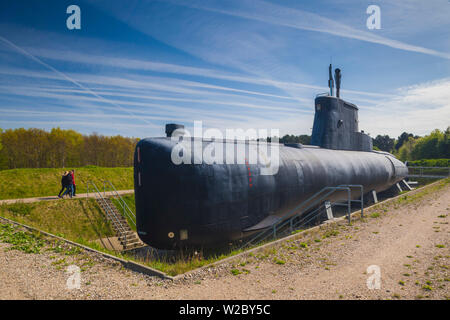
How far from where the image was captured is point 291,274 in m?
7.18

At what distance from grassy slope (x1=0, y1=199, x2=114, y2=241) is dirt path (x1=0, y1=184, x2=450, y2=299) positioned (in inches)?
226

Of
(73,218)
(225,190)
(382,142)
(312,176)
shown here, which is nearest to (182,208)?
(225,190)

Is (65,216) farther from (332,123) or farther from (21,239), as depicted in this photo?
(332,123)

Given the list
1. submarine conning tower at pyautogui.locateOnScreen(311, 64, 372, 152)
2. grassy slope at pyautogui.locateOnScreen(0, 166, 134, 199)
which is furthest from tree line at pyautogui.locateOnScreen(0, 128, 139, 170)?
submarine conning tower at pyautogui.locateOnScreen(311, 64, 372, 152)

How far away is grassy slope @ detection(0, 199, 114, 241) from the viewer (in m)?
15.5

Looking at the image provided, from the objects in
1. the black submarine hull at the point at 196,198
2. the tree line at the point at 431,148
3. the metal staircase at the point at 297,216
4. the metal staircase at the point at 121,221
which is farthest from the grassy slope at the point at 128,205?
the tree line at the point at 431,148

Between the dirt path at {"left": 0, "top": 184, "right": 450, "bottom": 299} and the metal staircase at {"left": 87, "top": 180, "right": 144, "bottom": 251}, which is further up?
the dirt path at {"left": 0, "top": 184, "right": 450, "bottom": 299}

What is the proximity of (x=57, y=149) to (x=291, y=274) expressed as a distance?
5779cm

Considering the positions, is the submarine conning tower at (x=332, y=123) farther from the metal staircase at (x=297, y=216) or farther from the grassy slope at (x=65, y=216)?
the grassy slope at (x=65, y=216)

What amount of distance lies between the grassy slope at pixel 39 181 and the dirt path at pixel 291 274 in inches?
495

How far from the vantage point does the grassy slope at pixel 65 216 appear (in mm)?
15484

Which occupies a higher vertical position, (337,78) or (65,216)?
(337,78)
